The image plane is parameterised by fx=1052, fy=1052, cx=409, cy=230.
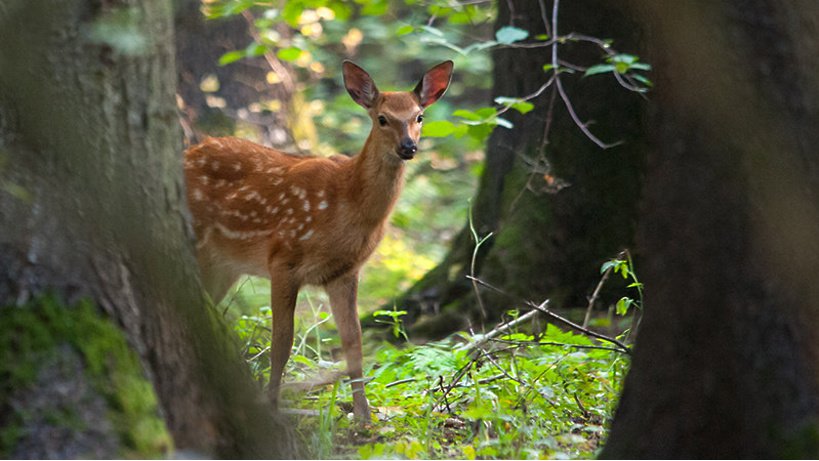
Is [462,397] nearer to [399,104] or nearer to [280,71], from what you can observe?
[399,104]

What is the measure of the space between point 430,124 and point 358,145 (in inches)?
278

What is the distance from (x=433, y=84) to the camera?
19.1 ft

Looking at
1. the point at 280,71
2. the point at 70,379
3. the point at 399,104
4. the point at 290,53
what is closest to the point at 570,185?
the point at 399,104

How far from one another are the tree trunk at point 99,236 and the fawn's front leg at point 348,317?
1868mm

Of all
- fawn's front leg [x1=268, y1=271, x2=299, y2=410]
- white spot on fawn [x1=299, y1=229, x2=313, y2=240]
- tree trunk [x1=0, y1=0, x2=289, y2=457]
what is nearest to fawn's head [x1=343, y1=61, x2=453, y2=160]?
white spot on fawn [x1=299, y1=229, x2=313, y2=240]

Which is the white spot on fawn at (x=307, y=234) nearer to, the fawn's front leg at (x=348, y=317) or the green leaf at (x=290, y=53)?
the fawn's front leg at (x=348, y=317)

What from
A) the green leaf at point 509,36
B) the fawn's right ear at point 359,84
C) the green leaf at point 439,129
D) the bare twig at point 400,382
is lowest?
the bare twig at point 400,382

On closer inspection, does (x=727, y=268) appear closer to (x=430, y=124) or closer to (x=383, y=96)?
(x=430, y=124)

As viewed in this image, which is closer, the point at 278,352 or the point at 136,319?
the point at 136,319

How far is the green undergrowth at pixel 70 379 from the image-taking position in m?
2.76

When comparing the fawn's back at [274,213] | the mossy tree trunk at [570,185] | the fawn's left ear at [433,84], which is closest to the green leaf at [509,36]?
the fawn's left ear at [433,84]

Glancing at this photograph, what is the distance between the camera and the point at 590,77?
6.32 metres

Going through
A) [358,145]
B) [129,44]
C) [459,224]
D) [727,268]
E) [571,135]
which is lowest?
[459,224]

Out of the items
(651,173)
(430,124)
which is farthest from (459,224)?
(651,173)
